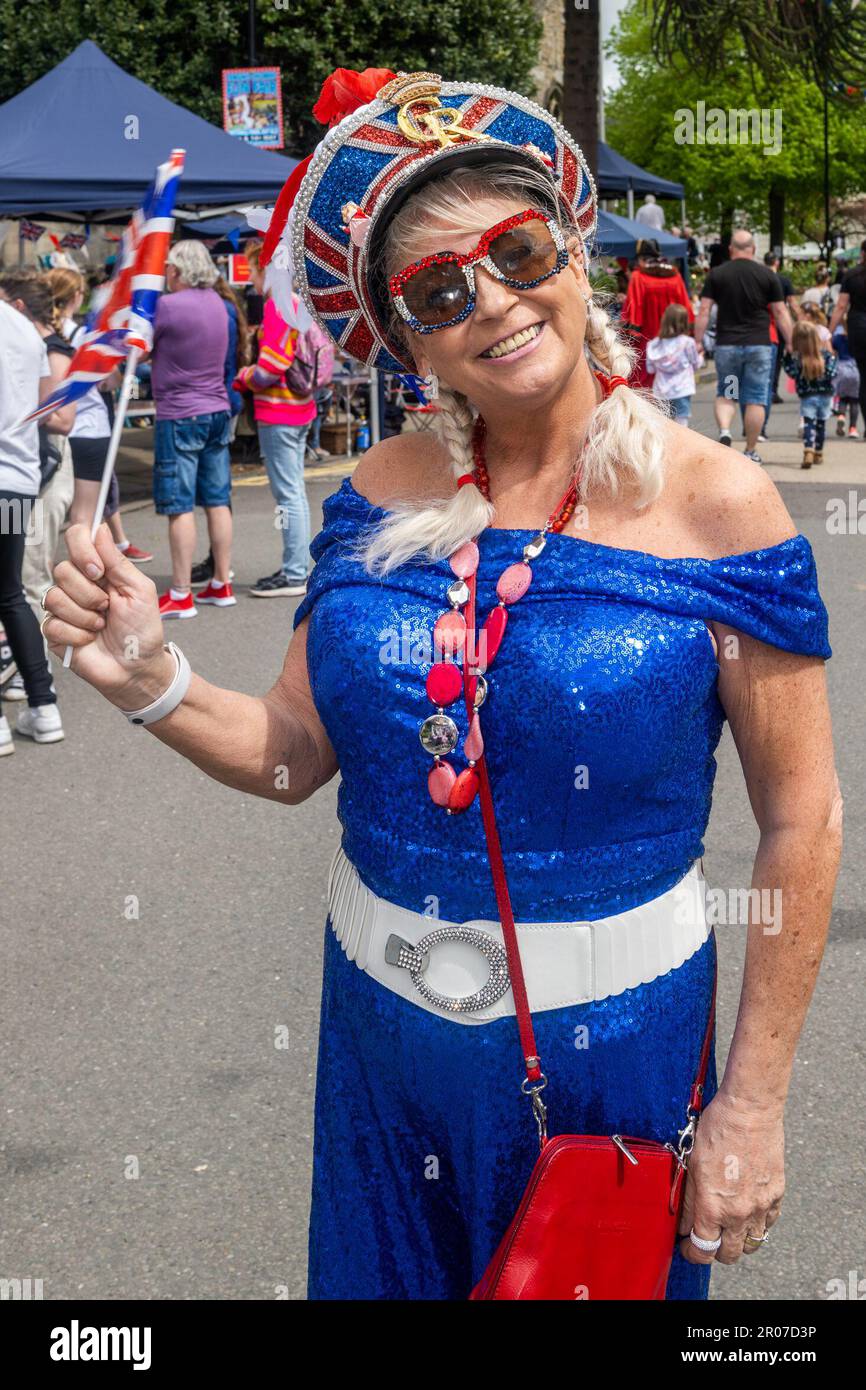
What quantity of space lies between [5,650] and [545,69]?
29.9 meters

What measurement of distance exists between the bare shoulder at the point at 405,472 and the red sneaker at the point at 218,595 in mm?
7071

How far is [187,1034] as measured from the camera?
13.1 feet

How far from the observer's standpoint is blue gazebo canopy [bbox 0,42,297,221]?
36.0 ft

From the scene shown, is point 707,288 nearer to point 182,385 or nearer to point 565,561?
point 182,385

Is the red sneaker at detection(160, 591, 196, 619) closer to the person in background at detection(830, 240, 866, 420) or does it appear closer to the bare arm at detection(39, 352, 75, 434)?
the bare arm at detection(39, 352, 75, 434)

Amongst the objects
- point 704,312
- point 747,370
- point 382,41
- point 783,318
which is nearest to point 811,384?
point 747,370

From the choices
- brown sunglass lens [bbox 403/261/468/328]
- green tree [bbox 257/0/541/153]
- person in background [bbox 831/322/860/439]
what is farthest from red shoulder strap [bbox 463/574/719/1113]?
green tree [bbox 257/0/541/153]

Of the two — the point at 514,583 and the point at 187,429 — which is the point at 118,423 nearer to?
the point at 514,583

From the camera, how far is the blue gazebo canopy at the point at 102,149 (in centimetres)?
1098

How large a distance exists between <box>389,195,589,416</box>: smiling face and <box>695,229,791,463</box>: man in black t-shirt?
39.0 ft

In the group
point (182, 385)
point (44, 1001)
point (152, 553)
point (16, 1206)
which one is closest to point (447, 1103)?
point (16, 1206)

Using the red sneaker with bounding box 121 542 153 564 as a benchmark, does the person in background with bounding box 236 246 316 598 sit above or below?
above

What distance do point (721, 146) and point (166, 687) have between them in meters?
45.6

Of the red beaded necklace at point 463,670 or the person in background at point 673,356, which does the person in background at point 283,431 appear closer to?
the person in background at point 673,356
